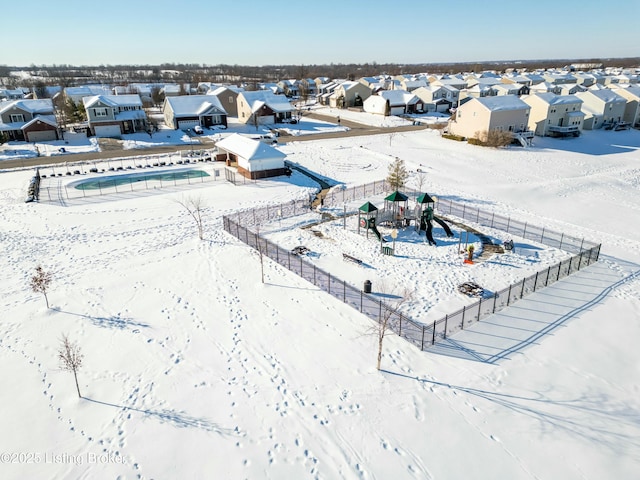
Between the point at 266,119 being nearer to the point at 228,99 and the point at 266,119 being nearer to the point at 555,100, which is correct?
the point at 228,99

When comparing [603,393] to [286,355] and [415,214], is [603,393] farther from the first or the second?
[415,214]

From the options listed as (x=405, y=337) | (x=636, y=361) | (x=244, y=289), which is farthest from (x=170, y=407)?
(x=636, y=361)

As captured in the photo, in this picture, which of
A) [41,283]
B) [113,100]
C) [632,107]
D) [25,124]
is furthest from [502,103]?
[25,124]

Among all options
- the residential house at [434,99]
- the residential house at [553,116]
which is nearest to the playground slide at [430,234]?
the residential house at [553,116]

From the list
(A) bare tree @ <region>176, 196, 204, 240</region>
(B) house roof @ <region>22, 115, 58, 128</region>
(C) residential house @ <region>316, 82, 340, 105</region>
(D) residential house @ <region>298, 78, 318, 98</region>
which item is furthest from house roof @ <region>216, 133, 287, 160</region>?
(D) residential house @ <region>298, 78, 318, 98</region>

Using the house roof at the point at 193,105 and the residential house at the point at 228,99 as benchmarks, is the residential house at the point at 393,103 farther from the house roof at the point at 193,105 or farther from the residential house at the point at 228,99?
the house roof at the point at 193,105

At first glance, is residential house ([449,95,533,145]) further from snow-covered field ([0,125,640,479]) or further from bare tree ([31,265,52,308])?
bare tree ([31,265,52,308])
